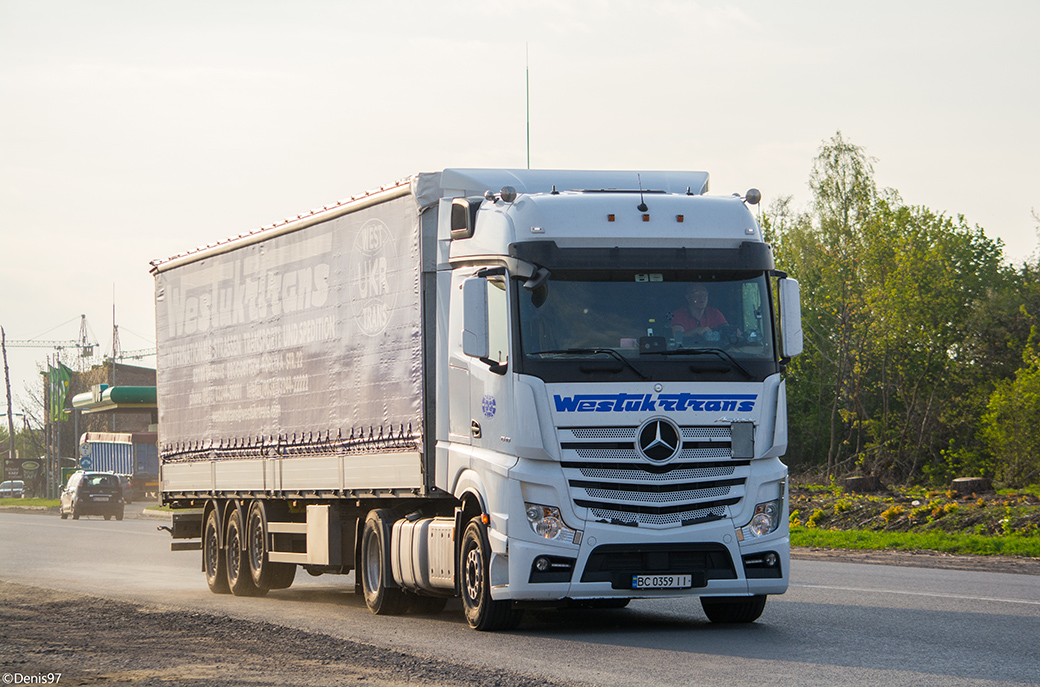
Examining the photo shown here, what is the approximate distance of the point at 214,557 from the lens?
17953mm

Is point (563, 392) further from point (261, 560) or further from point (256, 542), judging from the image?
point (256, 542)

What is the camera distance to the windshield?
428 inches

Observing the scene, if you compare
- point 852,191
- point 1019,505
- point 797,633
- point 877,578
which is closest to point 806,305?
point 852,191

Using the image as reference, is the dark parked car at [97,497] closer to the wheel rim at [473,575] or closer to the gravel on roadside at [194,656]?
the gravel on roadside at [194,656]

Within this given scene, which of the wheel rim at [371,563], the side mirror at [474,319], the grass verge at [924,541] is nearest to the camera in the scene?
the side mirror at [474,319]

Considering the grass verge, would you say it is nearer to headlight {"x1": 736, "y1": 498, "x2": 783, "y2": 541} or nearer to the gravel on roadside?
headlight {"x1": 736, "y1": 498, "x2": 783, "y2": 541}

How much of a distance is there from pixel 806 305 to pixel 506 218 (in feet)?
178

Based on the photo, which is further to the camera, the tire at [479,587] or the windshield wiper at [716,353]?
the tire at [479,587]

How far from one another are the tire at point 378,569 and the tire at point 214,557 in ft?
13.6

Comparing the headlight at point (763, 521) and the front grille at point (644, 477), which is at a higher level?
the front grille at point (644, 477)

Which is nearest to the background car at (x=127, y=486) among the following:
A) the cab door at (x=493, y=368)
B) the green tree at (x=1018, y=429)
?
the green tree at (x=1018, y=429)

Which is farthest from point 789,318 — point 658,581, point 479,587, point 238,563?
point 238,563

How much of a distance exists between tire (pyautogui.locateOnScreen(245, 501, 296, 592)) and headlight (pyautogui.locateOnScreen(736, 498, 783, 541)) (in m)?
7.01

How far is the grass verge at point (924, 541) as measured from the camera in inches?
827
